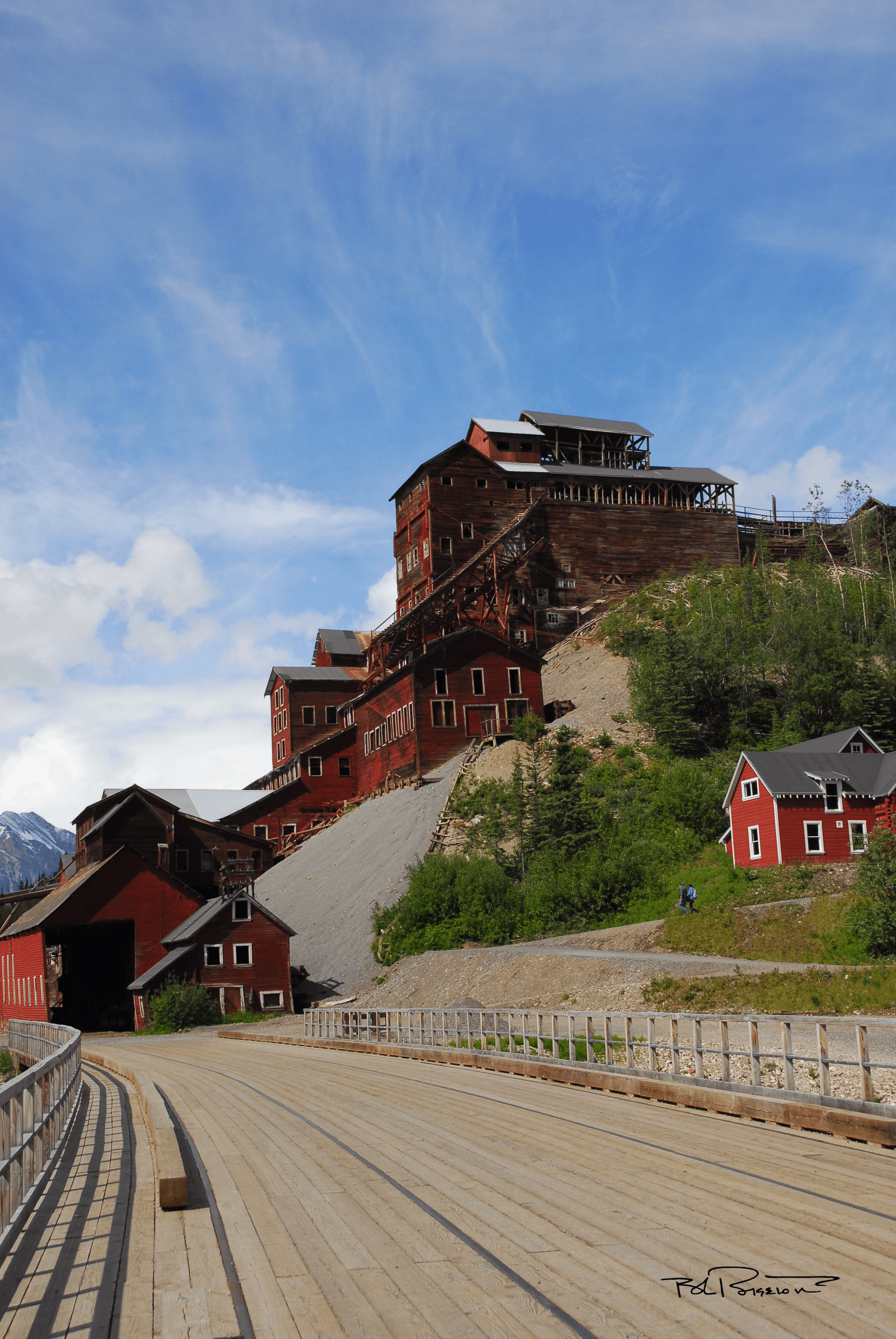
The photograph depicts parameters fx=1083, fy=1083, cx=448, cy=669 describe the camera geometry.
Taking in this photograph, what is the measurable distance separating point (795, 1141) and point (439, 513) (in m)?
70.3

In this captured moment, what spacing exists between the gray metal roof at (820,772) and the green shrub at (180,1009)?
24.3m

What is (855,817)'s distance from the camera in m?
43.4

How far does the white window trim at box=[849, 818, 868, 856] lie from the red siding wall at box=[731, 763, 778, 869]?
10.6 ft

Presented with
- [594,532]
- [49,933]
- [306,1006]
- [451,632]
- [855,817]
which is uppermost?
[594,532]

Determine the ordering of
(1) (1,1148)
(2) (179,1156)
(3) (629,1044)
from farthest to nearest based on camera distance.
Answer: (3) (629,1044) < (2) (179,1156) < (1) (1,1148)

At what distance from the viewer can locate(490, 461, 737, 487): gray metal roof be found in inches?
3282

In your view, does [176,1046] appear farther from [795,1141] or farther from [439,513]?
[439,513]

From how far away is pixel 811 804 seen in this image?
141 ft

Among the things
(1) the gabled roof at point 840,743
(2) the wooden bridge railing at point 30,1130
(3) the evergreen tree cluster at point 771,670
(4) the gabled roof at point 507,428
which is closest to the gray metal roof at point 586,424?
(4) the gabled roof at point 507,428

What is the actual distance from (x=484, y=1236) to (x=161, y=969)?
42785 millimetres

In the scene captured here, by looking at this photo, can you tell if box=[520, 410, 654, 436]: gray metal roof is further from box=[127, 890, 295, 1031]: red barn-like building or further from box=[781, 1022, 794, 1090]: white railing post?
box=[781, 1022, 794, 1090]: white railing post

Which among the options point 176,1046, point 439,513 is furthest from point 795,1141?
point 439,513
